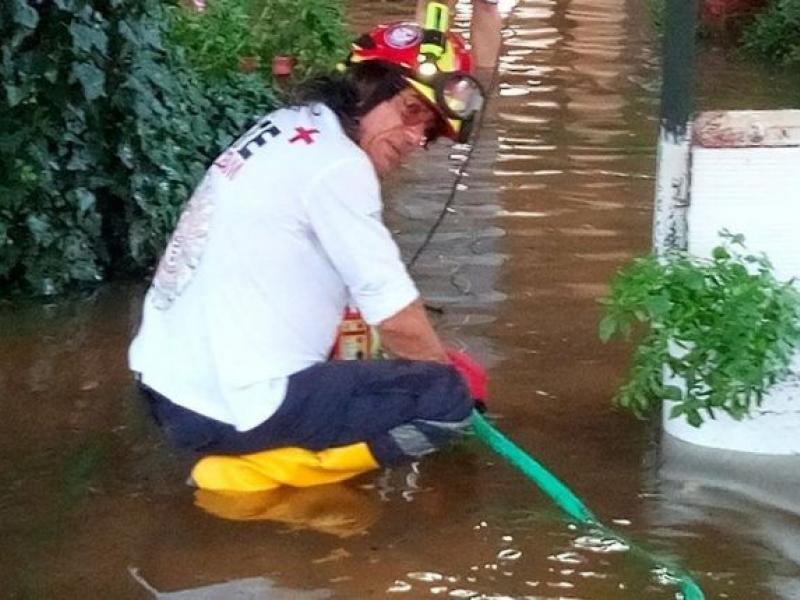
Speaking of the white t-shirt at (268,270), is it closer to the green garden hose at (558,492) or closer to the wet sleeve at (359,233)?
the wet sleeve at (359,233)

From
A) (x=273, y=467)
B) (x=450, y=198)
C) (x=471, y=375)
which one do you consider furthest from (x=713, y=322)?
(x=450, y=198)

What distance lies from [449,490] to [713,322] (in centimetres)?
81

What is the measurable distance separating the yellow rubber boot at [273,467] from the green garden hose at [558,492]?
34 centimetres

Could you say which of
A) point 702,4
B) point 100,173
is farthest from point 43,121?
point 702,4

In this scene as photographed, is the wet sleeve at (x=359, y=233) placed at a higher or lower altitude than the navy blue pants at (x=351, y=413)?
higher

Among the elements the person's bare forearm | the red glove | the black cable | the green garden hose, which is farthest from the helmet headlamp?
the black cable

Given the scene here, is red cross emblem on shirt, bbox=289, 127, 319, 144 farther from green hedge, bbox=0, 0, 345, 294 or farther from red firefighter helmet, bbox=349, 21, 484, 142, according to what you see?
green hedge, bbox=0, 0, 345, 294

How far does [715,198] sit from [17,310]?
2.64 meters

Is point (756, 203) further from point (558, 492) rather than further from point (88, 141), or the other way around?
point (88, 141)

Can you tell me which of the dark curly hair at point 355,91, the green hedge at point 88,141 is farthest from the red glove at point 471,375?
the green hedge at point 88,141

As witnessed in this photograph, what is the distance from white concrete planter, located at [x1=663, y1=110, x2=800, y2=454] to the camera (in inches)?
165

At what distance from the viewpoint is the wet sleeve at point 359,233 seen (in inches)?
153

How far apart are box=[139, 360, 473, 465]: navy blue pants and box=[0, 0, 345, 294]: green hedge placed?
5.33ft

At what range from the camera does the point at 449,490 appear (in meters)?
4.16
